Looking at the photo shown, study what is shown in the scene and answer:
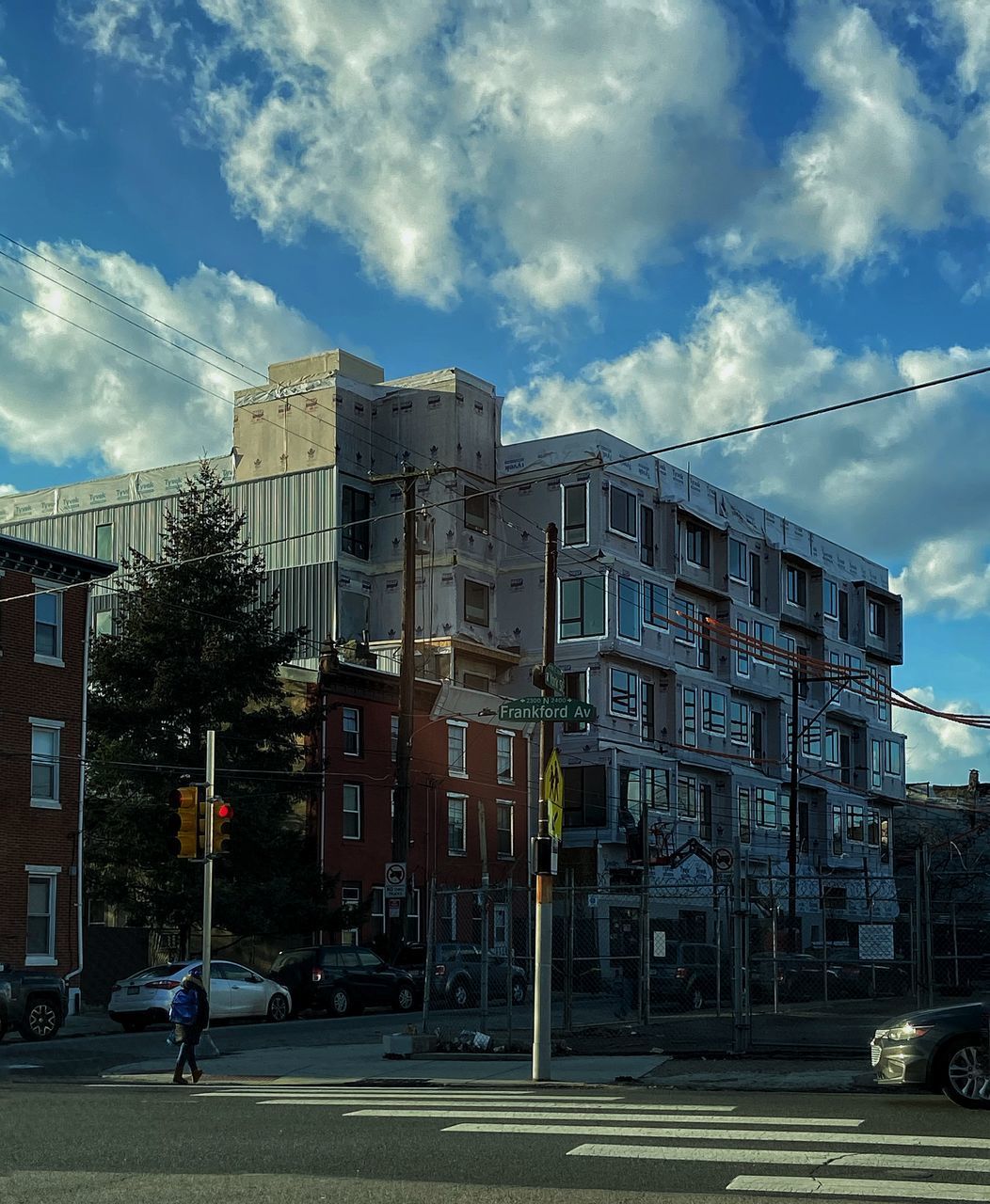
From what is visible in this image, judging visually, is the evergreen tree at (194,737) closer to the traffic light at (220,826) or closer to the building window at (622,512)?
the traffic light at (220,826)

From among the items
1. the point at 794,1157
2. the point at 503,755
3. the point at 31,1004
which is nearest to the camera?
the point at 794,1157

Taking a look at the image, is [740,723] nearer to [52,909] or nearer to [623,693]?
[623,693]

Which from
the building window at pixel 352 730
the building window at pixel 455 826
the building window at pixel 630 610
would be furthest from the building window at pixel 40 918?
the building window at pixel 630 610

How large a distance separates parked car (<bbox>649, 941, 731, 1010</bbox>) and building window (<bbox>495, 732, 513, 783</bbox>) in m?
21.2

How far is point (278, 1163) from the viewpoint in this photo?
11.5 meters

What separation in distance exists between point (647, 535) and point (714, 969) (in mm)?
29333

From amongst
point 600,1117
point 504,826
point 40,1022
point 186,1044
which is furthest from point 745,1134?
point 504,826

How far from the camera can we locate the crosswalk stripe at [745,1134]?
39.9 ft

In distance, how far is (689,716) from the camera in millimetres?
60906

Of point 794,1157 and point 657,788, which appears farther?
point 657,788

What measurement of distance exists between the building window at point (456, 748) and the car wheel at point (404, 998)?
15.9m

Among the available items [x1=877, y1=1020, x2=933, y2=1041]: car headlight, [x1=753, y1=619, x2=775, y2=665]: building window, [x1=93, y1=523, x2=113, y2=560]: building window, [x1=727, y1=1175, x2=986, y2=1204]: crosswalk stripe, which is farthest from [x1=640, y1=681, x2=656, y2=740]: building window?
[x1=727, y1=1175, x2=986, y2=1204]: crosswalk stripe

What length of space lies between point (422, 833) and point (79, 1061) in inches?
1120

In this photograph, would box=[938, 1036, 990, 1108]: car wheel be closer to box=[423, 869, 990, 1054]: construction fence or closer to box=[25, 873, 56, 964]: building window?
box=[423, 869, 990, 1054]: construction fence
